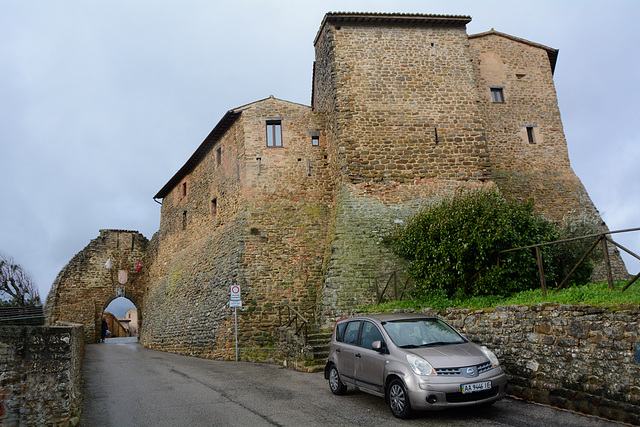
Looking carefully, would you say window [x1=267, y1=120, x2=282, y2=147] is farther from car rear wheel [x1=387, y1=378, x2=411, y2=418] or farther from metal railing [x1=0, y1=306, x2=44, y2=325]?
metal railing [x1=0, y1=306, x2=44, y2=325]

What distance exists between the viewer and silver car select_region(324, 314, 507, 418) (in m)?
5.93

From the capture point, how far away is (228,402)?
7879mm

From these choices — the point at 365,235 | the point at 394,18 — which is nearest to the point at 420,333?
the point at 365,235

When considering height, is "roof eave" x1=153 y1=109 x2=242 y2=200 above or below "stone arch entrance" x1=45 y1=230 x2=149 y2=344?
above

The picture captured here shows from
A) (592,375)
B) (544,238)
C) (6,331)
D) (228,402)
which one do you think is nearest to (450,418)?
(592,375)

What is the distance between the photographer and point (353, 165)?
15.4m

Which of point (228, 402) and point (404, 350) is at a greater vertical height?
point (404, 350)

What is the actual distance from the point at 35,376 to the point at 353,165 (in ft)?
37.1

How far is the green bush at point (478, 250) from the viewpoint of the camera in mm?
10383

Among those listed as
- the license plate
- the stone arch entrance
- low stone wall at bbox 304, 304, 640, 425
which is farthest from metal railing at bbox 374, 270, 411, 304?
the stone arch entrance

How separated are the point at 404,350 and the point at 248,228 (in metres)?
10.9

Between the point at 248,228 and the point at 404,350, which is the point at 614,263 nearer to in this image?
the point at 248,228

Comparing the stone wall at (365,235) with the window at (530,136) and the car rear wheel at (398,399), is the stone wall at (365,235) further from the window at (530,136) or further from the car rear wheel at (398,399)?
the car rear wheel at (398,399)

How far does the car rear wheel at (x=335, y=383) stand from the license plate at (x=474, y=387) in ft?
8.38
